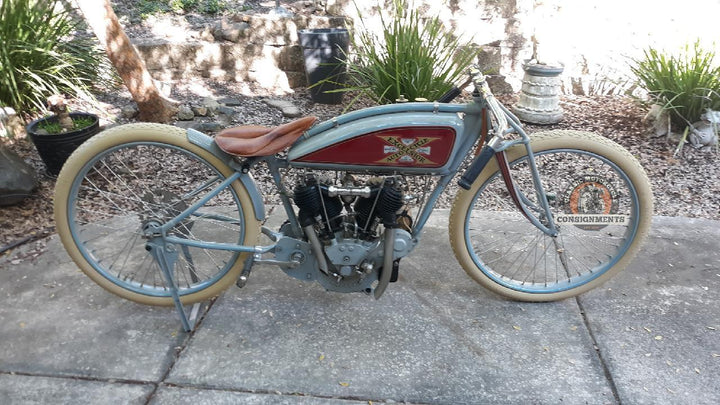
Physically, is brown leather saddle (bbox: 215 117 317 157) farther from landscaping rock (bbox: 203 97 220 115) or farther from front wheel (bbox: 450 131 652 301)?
landscaping rock (bbox: 203 97 220 115)

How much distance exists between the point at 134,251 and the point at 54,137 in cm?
128

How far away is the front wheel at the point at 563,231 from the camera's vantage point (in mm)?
2354

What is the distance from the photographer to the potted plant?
366 centimetres

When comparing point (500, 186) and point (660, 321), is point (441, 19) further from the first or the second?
Answer: point (660, 321)

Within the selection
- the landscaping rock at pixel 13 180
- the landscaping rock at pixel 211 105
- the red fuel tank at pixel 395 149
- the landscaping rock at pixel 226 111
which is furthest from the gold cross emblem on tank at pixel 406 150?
the landscaping rock at pixel 211 105

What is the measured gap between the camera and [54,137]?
3652 mm

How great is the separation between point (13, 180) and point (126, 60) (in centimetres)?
145

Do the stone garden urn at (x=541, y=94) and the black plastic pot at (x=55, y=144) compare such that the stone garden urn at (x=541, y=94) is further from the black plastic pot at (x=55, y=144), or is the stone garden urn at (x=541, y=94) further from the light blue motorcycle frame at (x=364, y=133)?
the black plastic pot at (x=55, y=144)

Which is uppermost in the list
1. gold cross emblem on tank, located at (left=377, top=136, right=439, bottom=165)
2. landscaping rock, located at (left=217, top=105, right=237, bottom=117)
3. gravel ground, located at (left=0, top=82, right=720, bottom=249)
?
gold cross emblem on tank, located at (left=377, top=136, right=439, bottom=165)

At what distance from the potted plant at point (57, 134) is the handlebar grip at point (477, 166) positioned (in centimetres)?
290

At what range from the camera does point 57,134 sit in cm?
365

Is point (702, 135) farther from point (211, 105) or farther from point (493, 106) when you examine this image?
point (211, 105)

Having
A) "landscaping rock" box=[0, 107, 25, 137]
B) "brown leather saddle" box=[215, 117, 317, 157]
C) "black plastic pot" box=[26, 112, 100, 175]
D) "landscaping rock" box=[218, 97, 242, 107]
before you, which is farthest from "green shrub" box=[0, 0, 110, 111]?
"brown leather saddle" box=[215, 117, 317, 157]

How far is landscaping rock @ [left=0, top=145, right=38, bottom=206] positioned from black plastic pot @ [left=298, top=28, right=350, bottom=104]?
2.64 metres
